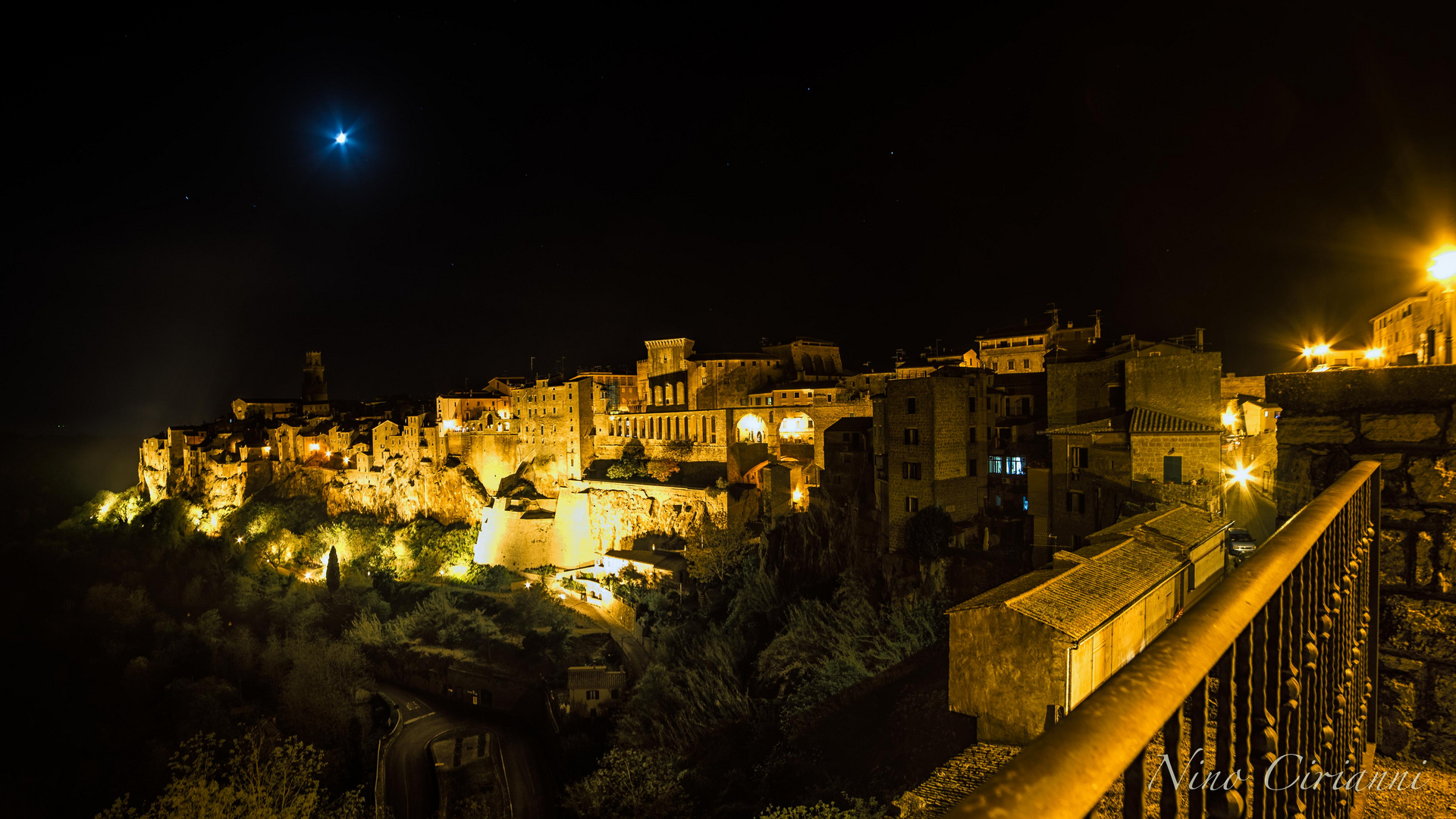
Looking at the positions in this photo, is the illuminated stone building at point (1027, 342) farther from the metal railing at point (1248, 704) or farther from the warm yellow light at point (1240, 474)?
the metal railing at point (1248, 704)

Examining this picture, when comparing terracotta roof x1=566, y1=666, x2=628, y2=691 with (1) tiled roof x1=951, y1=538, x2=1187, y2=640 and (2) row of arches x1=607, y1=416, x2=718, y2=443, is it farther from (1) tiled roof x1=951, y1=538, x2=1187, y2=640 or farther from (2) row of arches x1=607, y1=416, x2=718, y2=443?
(1) tiled roof x1=951, y1=538, x2=1187, y2=640

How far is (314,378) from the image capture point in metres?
59.7

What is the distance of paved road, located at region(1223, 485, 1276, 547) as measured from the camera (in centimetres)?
1628

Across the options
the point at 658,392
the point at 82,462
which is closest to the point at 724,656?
the point at 658,392

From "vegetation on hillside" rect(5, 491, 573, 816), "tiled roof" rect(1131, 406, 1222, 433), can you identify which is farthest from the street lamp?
A: "vegetation on hillside" rect(5, 491, 573, 816)

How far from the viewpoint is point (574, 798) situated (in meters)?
16.7

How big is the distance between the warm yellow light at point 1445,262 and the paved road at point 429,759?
23.6 m

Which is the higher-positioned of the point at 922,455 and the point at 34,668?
the point at 922,455

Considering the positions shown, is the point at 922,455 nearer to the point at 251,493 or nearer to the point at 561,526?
the point at 561,526

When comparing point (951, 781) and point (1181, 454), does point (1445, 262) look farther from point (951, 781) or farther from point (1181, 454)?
point (1181, 454)

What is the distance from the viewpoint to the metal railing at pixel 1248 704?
32.0 inches

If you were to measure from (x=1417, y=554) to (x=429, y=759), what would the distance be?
2681 centimetres

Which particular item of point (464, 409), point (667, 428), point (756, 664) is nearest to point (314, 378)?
point (464, 409)

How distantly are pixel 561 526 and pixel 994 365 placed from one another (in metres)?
24.0
